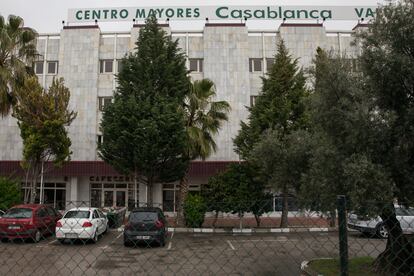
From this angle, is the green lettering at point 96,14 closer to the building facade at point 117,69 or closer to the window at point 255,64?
the building facade at point 117,69

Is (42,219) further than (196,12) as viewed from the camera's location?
No

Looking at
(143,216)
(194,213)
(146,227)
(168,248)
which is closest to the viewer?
(168,248)

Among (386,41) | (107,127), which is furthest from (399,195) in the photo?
(107,127)

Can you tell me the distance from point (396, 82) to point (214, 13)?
27088mm

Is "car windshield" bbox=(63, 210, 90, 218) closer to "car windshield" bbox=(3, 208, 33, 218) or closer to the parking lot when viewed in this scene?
the parking lot

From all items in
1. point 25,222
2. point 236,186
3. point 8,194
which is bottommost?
point 25,222

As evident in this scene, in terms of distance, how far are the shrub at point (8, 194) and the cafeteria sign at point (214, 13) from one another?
53.5ft

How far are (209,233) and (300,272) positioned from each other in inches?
407

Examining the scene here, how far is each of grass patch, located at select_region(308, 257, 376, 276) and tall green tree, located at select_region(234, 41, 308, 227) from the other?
924 cm

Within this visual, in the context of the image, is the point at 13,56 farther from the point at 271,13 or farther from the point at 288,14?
the point at 288,14

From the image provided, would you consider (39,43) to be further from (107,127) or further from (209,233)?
(209,233)

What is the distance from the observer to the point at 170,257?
47.3 ft

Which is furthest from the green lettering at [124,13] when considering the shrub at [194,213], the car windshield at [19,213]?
the car windshield at [19,213]

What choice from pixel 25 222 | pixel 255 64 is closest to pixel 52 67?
pixel 255 64
